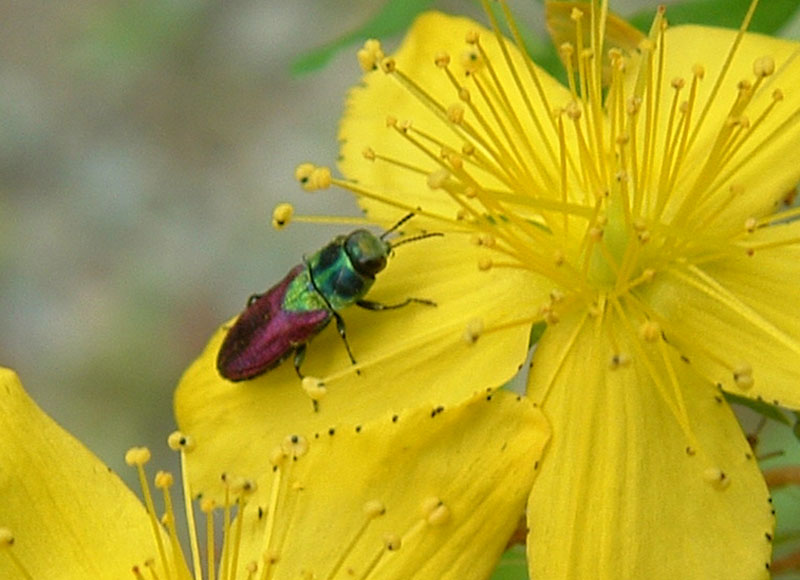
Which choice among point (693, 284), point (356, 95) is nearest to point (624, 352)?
point (693, 284)

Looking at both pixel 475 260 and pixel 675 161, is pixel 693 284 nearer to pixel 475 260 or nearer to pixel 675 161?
pixel 675 161

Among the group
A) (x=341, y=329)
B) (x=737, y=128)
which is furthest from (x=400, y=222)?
(x=737, y=128)

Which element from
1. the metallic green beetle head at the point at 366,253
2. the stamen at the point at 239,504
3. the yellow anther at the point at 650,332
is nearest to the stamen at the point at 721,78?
the yellow anther at the point at 650,332

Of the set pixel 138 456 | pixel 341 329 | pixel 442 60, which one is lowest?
pixel 138 456

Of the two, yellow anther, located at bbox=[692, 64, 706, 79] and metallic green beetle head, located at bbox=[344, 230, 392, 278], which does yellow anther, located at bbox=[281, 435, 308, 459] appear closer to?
metallic green beetle head, located at bbox=[344, 230, 392, 278]

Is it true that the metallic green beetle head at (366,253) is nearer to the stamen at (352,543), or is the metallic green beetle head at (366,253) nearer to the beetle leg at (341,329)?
the beetle leg at (341,329)

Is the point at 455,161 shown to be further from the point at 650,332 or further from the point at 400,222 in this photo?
the point at 650,332
